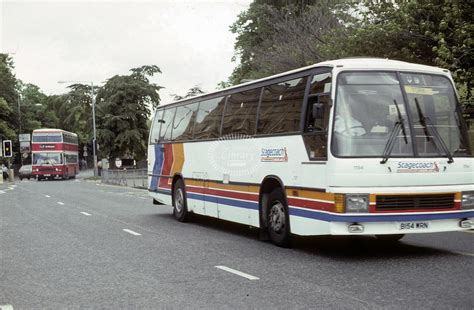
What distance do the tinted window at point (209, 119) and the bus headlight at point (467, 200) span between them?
5392 mm

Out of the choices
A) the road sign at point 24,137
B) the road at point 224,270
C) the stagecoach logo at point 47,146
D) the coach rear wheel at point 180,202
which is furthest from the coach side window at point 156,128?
the road sign at point 24,137

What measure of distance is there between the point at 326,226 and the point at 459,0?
1012cm

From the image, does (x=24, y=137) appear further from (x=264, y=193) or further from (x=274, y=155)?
(x=274, y=155)

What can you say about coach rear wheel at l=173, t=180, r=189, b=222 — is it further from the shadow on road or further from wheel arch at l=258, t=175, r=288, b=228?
wheel arch at l=258, t=175, r=288, b=228

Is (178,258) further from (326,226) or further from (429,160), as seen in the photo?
(429,160)

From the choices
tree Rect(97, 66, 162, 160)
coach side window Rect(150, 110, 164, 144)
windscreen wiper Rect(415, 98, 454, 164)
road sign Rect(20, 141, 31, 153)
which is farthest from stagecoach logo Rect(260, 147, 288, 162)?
road sign Rect(20, 141, 31, 153)

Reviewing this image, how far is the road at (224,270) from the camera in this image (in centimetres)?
655

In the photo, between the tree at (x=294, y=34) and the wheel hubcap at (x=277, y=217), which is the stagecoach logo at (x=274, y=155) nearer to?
the wheel hubcap at (x=277, y=217)

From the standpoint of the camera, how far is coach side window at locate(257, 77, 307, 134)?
9945 mm

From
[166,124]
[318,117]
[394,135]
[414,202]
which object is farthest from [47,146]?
[414,202]

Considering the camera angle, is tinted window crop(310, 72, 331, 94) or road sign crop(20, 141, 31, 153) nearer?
tinted window crop(310, 72, 331, 94)

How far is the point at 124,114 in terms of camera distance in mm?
55438

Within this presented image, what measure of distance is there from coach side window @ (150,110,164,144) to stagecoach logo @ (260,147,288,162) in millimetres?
6654

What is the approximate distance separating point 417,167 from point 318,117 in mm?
1517
